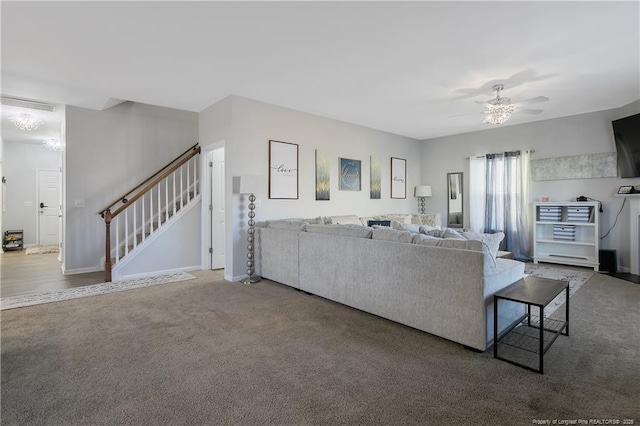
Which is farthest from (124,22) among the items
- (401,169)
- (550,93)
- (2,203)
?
(2,203)

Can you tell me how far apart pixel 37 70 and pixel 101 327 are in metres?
3.15

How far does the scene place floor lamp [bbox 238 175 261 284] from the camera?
4.39m

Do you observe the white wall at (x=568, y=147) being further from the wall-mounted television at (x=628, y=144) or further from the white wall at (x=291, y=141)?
the white wall at (x=291, y=141)

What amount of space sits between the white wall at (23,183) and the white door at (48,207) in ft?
0.31

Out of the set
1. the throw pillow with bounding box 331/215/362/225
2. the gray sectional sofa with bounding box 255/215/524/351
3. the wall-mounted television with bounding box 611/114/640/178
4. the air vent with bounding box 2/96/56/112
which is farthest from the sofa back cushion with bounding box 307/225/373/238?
the air vent with bounding box 2/96/56/112

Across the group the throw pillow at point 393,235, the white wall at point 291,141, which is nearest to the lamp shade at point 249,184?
the white wall at point 291,141

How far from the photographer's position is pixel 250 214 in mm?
4625

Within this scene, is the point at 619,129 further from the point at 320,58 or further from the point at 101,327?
the point at 101,327

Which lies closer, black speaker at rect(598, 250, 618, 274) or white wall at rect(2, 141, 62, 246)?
black speaker at rect(598, 250, 618, 274)

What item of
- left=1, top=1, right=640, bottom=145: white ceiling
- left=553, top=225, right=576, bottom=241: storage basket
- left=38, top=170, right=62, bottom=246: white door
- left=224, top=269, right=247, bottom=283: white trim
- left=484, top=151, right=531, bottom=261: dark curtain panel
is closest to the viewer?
left=1, top=1, right=640, bottom=145: white ceiling

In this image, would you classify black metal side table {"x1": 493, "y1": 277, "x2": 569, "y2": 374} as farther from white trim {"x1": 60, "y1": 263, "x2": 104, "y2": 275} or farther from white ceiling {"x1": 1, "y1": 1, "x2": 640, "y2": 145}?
white trim {"x1": 60, "y1": 263, "x2": 104, "y2": 275}

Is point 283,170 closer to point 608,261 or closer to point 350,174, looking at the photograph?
point 350,174

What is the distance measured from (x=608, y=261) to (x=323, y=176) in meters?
5.00

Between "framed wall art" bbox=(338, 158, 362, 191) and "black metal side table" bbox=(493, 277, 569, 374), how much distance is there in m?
3.84
